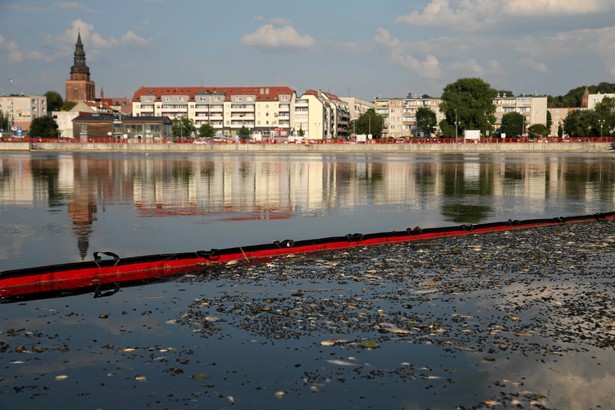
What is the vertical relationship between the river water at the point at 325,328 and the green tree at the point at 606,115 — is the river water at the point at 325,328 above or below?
below

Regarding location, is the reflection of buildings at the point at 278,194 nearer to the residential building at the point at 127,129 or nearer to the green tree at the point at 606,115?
the green tree at the point at 606,115

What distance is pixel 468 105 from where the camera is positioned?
175000 mm

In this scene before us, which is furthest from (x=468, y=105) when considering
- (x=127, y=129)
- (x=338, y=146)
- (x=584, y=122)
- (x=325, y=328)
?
(x=325, y=328)

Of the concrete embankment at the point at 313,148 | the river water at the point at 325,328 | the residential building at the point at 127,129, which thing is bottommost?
the river water at the point at 325,328

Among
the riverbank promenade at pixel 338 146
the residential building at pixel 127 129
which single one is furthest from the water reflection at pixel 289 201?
the residential building at pixel 127 129

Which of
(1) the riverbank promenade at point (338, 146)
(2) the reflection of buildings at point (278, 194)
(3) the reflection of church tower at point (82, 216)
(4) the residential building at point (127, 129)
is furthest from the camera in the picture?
(4) the residential building at point (127, 129)

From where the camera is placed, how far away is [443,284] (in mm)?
14531

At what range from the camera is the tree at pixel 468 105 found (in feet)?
569

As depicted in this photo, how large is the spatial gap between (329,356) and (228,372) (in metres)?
1.47

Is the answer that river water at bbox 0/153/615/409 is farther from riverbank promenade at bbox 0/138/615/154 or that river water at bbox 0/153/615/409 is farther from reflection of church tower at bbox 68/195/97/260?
riverbank promenade at bbox 0/138/615/154

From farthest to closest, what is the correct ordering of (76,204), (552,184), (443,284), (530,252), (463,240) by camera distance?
(552,184), (76,204), (463,240), (530,252), (443,284)

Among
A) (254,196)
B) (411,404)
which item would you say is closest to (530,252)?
(411,404)

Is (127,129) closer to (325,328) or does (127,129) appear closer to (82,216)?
(82,216)

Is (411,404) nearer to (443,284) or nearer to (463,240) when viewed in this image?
(443,284)
